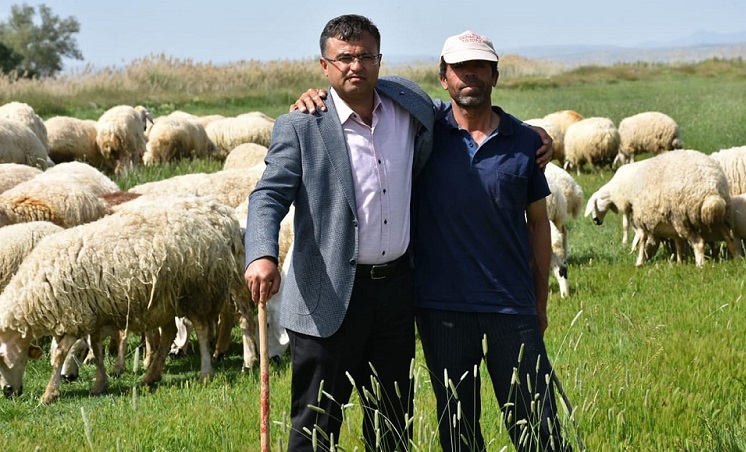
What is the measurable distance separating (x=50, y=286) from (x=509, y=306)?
15.8ft

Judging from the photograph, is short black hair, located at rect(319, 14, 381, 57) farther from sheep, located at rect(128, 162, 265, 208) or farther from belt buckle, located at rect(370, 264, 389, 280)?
sheep, located at rect(128, 162, 265, 208)

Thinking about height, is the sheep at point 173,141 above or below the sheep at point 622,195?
below

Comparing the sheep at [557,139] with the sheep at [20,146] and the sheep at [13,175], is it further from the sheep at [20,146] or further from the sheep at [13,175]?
the sheep at [13,175]

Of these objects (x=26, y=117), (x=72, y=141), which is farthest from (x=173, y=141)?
(x=26, y=117)

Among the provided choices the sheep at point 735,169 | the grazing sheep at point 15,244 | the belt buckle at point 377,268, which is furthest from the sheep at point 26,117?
the belt buckle at point 377,268

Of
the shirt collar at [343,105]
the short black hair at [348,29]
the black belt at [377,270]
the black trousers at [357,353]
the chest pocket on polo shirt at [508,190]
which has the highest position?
the short black hair at [348,29]

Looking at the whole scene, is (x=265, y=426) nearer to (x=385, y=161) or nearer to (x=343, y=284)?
(x=343, y=284)

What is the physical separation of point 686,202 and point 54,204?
285 inches

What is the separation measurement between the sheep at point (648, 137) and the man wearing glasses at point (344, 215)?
20211 mm

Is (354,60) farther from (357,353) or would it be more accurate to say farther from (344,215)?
(357,353)

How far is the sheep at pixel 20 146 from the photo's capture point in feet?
52.7

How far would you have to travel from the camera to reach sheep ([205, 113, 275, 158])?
22881mm

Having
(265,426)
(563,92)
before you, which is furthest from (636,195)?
(563,92)

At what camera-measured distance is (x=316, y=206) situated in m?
4.00
